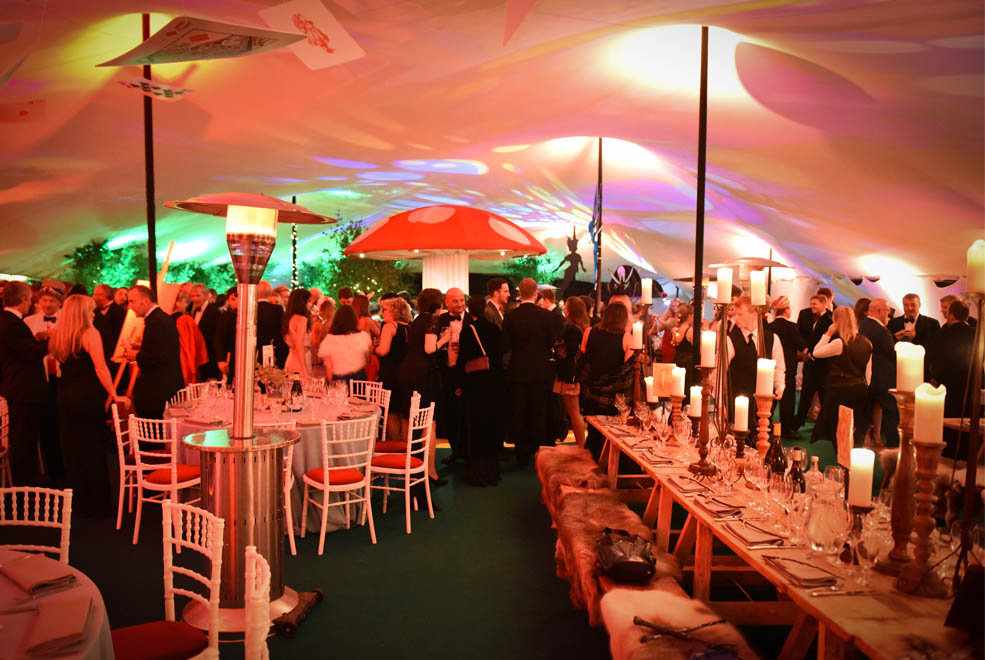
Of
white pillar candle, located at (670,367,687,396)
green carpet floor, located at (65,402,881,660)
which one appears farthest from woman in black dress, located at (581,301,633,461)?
white pillar candle, located at (670,367,687,396)

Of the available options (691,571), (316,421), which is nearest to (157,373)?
(316,421)

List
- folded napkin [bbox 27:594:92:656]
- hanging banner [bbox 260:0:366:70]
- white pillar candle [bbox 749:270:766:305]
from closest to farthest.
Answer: folded napkin [bbox 27:594:92:656]
white pillar candle [bbox 749:270:766:305]
hanging banner [bbox 260:0:366:70]

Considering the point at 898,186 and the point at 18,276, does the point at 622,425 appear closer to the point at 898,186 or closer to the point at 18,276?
the point at 898,186

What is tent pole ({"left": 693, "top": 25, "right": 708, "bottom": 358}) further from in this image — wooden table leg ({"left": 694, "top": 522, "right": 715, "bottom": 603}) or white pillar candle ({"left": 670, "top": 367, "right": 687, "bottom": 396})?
wooden table leg ({"left": 694, "top": 522, "right": 715, "bottom": 603})

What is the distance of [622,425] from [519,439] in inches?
78.9

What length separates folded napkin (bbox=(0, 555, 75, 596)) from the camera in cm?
217

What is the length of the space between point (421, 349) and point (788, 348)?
4567mm

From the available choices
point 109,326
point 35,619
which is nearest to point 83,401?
point 109,326

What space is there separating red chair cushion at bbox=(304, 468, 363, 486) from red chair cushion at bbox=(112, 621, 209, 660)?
2249 millimetres

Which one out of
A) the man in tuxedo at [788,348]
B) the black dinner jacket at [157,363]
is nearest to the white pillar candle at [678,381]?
the black dinner jacket at [157,363]

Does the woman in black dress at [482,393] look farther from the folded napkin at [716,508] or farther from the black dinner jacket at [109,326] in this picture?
the folded napkin at [716,508]

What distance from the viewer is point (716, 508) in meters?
3.11

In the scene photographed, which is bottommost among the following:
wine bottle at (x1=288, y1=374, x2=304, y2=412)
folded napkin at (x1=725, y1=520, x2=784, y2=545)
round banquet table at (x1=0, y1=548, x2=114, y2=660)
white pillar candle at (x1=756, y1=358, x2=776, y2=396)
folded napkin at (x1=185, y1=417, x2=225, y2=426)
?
round banquet table at (x1=0, y1=548, x2=114, y2=660)

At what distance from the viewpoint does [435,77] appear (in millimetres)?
5973
